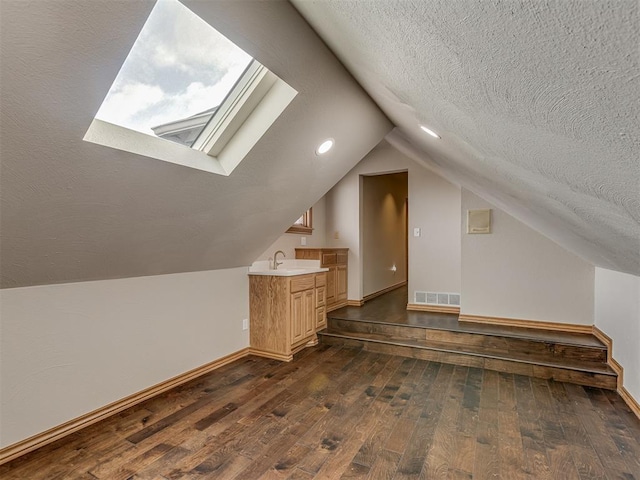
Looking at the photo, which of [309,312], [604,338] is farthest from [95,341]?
[604,338]

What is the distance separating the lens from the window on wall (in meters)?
4.76

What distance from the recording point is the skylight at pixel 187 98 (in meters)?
1.62

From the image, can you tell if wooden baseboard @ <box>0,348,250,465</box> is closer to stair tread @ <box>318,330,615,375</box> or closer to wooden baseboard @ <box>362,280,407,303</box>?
stair tread @ <box>318,330,615,375</box>

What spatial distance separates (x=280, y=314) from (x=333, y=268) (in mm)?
1552

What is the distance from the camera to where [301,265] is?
466 cm

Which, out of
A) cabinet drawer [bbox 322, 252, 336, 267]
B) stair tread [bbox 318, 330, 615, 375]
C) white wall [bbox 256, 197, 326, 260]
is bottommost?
stair tread [bbox 318, 330, 615, 375]

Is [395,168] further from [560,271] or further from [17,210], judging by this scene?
[17,210]

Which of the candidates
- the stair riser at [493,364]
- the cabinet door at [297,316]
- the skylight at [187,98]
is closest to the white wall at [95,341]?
the cabinet door at [297,316]

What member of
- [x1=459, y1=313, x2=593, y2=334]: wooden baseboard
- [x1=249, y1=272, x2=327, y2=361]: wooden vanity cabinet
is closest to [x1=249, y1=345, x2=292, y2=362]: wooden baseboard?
[x1=249, y1=272, x2=327, y2=361]: wooden vanity cabinet

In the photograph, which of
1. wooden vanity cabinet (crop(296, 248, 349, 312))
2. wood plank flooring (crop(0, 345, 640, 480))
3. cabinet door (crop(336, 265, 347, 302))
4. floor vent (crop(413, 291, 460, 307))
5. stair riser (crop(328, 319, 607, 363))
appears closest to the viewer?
wood plank flooring (crop(0, 345, 640, 480))

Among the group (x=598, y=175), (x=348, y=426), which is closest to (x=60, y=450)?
(x=348, y=426)

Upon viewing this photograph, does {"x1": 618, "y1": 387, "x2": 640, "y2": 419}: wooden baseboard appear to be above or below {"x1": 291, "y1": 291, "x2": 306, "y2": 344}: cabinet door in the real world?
Result: below

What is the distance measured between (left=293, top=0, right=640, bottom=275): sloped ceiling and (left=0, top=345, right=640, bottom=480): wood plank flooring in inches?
50.2

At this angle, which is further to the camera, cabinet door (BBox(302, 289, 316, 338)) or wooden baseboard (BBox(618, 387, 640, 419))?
cabinet door (BBox(302, 289, 316, 338))
